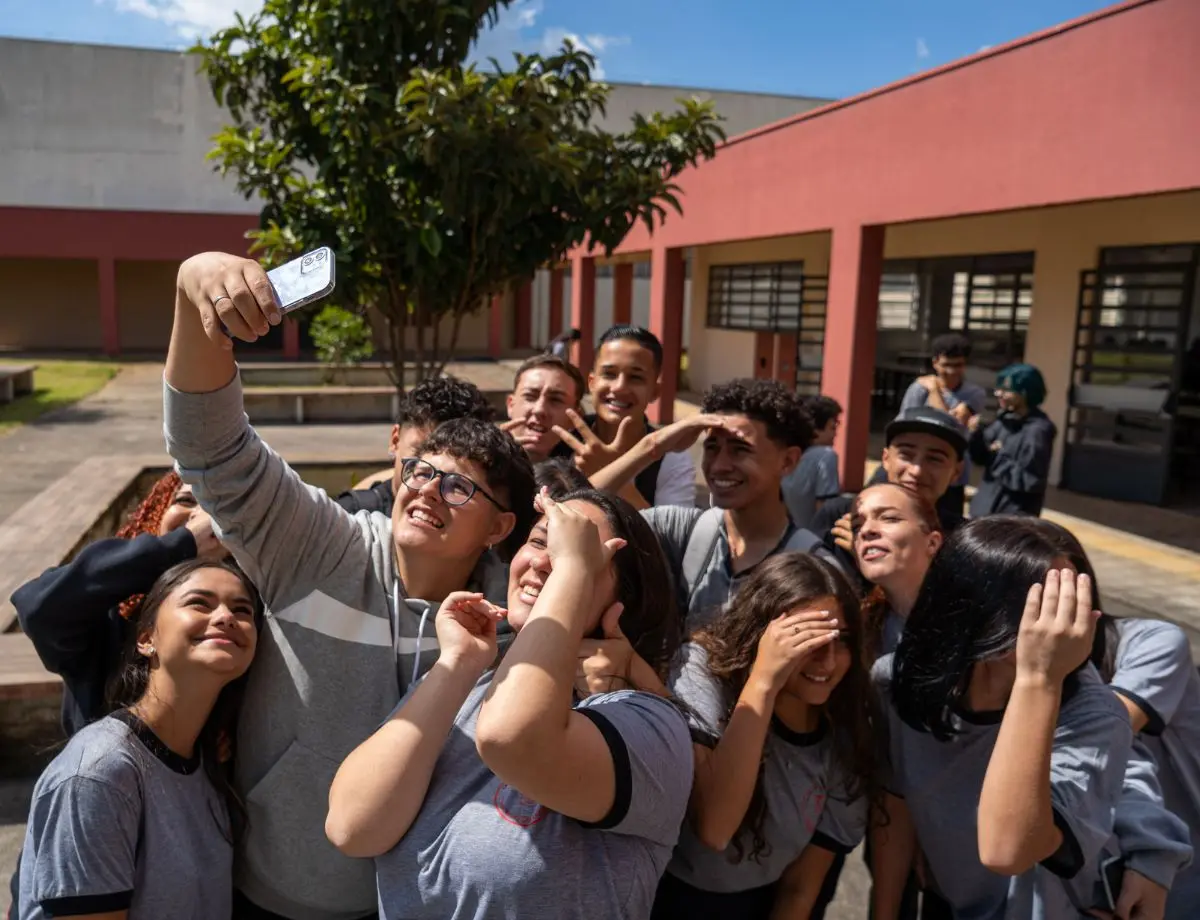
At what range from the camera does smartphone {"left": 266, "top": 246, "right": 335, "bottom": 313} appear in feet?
4.48

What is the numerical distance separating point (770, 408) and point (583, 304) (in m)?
14.5

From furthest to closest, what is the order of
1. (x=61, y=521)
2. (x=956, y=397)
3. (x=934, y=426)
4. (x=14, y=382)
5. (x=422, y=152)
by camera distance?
(x=14, y=382) < (x=956, y=397) < (x=61, y=521) < (x=422, y=152) < (x=934, y=426)

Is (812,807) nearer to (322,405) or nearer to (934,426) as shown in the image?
(934,426)

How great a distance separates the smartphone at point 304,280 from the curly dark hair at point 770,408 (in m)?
1.70

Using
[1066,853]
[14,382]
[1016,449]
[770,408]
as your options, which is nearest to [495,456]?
[770,408]

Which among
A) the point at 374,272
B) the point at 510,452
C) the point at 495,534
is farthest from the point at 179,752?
the point at 374,272

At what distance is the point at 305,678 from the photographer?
5.78ft

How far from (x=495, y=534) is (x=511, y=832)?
28.8 inches

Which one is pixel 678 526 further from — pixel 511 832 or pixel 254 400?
pixel 254 400

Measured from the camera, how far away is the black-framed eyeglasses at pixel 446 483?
6.20 feet

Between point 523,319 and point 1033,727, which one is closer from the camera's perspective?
point 1033,727

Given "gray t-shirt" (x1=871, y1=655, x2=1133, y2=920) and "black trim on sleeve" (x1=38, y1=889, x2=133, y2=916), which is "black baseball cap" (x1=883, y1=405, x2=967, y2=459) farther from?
"black trim on sleeve" (x1=38, y1=889, x2=133, y2=916)

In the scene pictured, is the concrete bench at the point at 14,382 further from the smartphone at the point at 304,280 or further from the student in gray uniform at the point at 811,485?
Result: the smartphone at the point at 304,280

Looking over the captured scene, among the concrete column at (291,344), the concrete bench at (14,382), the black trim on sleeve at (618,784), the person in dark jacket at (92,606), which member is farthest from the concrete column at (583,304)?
the black trim on sleeve at (618,784)
